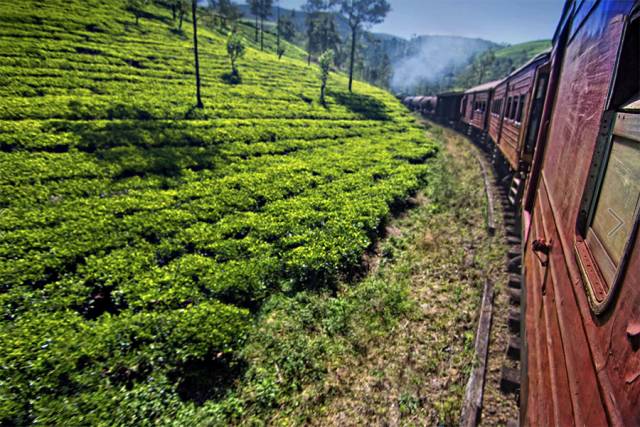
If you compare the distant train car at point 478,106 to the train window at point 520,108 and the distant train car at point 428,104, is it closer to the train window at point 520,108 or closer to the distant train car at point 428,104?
the train window at point 520,108

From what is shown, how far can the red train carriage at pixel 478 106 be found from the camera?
59.2ft

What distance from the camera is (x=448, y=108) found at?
36344 millimetres

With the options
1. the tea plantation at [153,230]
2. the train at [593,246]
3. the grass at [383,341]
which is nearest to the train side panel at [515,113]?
the grass at [383,341]

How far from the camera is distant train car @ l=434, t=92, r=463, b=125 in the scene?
31828 millimetres

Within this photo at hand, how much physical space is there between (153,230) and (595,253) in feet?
28.1

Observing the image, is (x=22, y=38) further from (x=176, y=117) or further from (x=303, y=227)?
(x=303, y=227)

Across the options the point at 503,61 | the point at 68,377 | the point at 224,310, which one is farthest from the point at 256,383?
the point at 503,61

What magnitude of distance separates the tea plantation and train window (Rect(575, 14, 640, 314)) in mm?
Result: 4305

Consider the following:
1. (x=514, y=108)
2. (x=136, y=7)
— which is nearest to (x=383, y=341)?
(x=514, y=108)

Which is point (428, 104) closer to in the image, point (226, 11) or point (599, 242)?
point (226, 11)

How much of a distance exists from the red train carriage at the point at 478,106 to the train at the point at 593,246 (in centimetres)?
1530

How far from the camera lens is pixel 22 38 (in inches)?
971

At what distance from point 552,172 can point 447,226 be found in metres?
5.83

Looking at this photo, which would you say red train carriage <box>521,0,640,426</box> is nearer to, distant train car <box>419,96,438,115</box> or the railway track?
the railway track
